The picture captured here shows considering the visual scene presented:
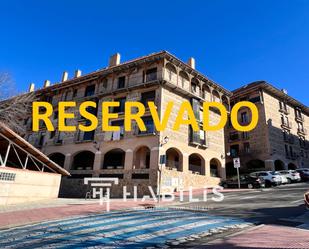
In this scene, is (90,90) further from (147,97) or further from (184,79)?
(184,79)

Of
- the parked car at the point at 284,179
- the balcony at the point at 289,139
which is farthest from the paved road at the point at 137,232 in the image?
the balcony at the point at 289,139

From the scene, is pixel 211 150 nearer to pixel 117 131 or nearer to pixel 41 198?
pixel 117 131

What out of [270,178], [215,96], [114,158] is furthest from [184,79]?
[270,178]

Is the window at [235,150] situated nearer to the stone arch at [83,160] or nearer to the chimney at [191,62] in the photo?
the chimney at [191,62]

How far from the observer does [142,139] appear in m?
24.7

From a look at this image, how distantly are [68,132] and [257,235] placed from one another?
27.2 metres

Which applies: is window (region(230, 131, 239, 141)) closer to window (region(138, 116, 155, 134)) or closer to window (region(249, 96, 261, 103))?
window (region(249, 96, 261, 103))

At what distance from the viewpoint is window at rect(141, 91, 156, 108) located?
2598 centimetres

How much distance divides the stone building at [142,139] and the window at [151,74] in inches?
3.7

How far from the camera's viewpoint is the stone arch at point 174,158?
2566 cm

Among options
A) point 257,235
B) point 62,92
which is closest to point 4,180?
point 257,235

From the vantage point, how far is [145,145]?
24312 mm

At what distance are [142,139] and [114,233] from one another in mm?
17312

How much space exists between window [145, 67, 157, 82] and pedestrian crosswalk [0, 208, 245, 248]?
19.2 metres
